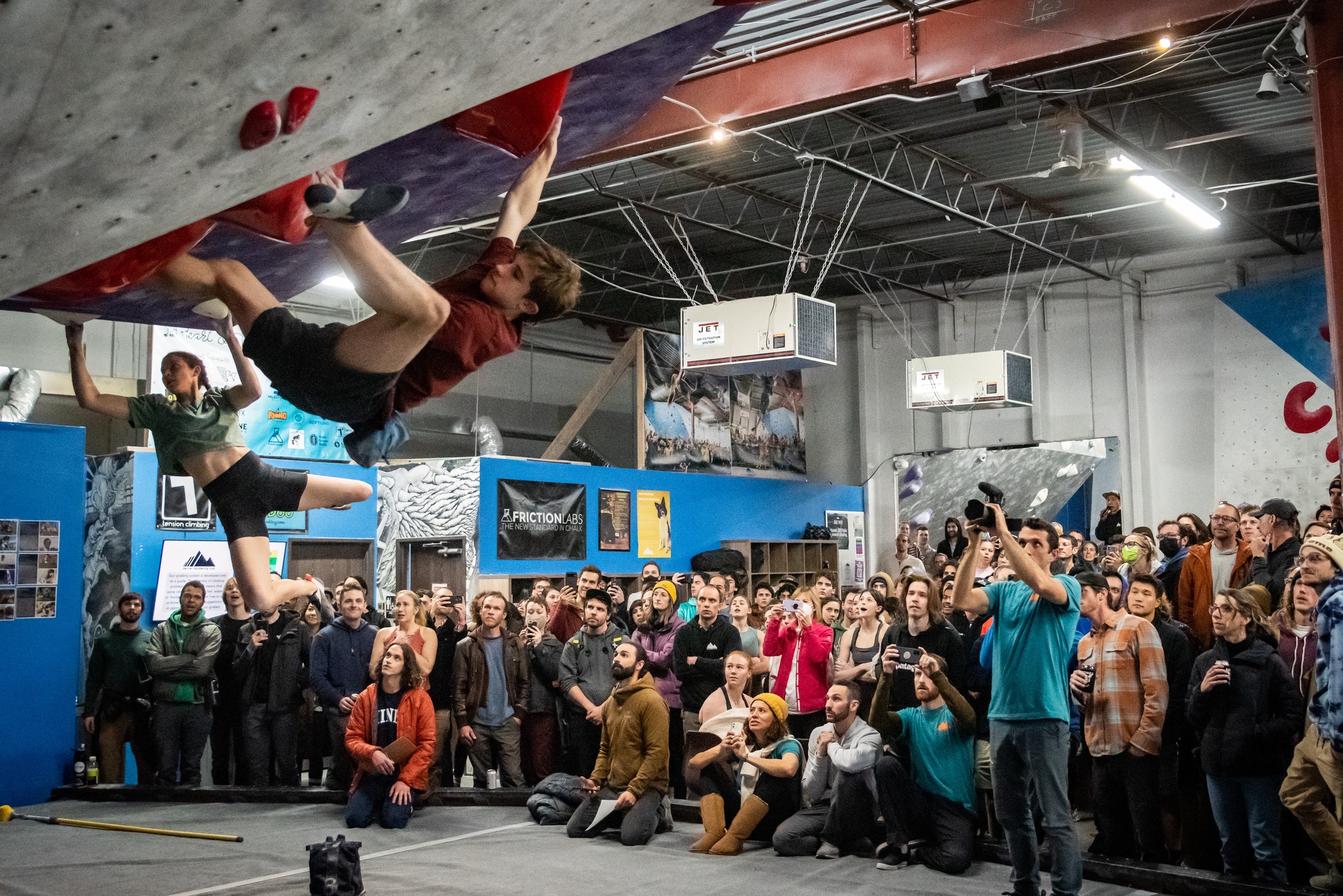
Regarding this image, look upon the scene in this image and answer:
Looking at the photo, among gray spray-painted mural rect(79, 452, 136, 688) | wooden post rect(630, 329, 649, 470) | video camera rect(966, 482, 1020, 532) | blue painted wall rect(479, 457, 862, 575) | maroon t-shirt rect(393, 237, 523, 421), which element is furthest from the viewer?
wooden post rect(630, 329, 649, 470)

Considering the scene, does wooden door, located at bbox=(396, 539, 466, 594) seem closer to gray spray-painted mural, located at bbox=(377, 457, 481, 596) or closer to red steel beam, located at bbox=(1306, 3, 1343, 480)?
gray spray-painted mural, located at bbox=(377, 457, 481, 596)

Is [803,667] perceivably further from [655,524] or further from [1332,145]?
[655,524]

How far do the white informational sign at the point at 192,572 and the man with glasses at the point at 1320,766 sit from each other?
7930mm

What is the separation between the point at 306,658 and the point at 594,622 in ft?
7.49

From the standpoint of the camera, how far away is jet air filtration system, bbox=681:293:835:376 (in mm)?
10531

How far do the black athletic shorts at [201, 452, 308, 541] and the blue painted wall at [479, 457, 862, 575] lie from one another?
976 cm

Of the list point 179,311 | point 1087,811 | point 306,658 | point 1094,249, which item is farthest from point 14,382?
point 1094,249

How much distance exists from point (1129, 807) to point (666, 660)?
10.2 feet

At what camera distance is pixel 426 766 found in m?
7.82

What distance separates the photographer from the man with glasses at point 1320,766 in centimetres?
483

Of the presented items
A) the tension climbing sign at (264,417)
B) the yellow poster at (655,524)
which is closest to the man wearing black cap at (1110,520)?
the yellow poster at (655,524)

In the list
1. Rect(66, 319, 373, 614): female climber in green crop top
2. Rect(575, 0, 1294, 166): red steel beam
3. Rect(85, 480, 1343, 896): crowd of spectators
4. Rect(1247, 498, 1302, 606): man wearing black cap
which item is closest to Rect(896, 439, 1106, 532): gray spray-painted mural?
Rect(85, 480, 1343, 896): crowd of spectators

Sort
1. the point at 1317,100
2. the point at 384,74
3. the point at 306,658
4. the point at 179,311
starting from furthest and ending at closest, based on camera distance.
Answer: the point at 306,658
the point at 1317,100
the point at 179,311
the point at 384,74

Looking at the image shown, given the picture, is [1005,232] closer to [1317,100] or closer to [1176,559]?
[1176,559]
